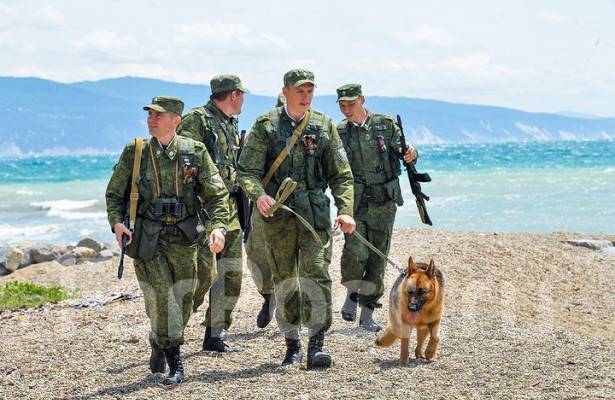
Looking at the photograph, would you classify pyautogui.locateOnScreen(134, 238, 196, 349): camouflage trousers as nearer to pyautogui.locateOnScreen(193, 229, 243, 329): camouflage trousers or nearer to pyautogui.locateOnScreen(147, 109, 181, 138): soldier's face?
pyautogui.locateOnScreen(147, 109, 181, 138): soldier's face

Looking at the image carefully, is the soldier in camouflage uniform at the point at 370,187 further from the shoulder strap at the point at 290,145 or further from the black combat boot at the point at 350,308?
the shoulder strap at the point at 290,145

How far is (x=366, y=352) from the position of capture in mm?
8148

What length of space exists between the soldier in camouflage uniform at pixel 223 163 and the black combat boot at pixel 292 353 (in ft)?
2.98

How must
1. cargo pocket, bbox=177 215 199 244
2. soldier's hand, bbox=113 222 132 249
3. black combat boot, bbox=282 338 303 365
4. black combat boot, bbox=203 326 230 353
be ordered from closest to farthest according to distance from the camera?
1. soldier's hand, bbox=113 222 132 249
2. cargo pocket, bbox=177 215 199 244
3. black combat boot, bbox=282 338 303 365
4. black combat boot, bbox=203 326 230 353

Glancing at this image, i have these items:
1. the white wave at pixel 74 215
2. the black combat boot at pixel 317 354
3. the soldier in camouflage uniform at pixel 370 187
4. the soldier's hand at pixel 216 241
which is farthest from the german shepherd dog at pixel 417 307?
the white wave at pixel 74 215

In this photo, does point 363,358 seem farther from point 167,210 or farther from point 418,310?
point 167,210

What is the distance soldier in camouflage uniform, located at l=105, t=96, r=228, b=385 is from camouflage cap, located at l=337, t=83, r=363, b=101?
251 centimetres

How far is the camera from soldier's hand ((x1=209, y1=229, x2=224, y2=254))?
667 centimetres

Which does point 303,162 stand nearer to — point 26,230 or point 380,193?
point 380,193

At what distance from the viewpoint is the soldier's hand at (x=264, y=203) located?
23.4ft

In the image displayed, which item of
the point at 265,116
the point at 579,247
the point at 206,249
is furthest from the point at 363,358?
the point at 579,247

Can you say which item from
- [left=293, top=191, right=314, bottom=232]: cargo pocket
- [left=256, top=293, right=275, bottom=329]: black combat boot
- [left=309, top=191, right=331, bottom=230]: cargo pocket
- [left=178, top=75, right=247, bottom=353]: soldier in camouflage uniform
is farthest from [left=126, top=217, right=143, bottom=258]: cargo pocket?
[left=256, top=293, right=275, bottom=329]: black combat boot

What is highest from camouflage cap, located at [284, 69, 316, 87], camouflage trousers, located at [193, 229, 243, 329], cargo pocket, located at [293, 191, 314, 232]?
camouflage cap, located at [284, 69, 316, 87]

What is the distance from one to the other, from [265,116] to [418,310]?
1.86 m
